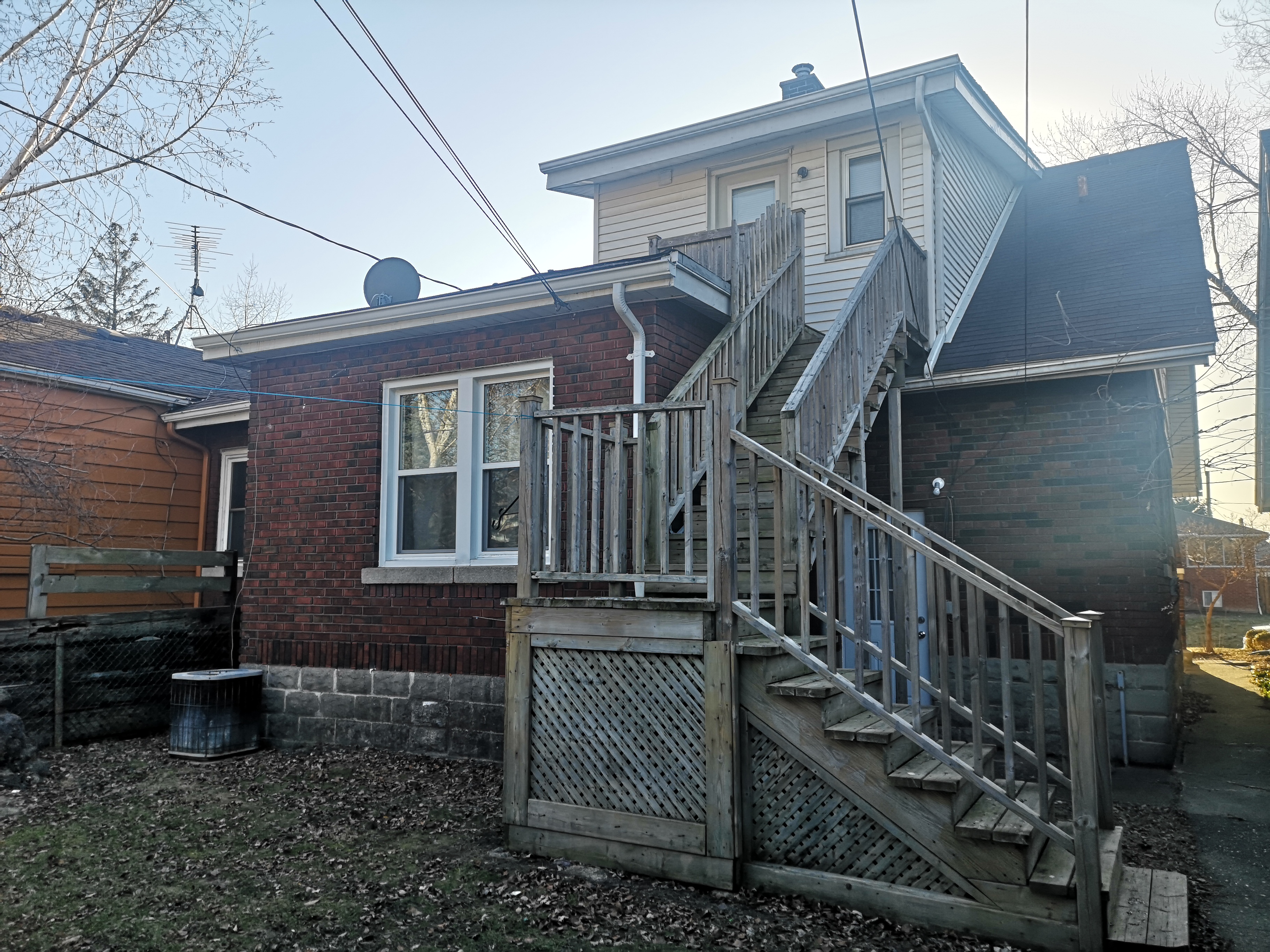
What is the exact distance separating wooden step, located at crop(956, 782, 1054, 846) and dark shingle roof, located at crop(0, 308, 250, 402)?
318 inches

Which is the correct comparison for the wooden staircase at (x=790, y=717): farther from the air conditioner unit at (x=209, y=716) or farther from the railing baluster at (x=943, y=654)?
the air conditioner unit at (x=209, y=716)

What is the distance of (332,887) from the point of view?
4695mm

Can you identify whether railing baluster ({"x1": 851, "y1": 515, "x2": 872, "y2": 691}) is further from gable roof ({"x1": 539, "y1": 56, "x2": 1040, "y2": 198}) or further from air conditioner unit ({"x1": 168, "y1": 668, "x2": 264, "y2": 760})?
air conditioner unit ({"x1": 168, "y1": 668, "x2": 264, "y2": 760})

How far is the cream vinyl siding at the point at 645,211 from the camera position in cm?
1075

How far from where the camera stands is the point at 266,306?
2680 centimetres

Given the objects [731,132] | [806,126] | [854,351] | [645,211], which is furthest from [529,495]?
[645,211]

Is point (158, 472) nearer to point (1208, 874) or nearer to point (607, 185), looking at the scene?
point (607, 185)

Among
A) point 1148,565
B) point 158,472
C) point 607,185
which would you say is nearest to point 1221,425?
point 1148,565

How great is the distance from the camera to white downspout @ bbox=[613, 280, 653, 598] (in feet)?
22.6

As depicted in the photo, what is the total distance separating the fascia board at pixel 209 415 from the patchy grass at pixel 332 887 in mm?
5698

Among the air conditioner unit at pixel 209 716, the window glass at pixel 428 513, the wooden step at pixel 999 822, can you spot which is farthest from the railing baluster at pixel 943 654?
the air conditioner unit at pixel 209 716

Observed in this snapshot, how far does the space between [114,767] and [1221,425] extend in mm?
10563

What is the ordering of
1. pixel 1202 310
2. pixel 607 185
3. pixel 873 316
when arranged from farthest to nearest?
pixel 607 185
pixel 1202 310
pixel 873 316

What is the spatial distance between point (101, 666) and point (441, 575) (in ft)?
11.7
